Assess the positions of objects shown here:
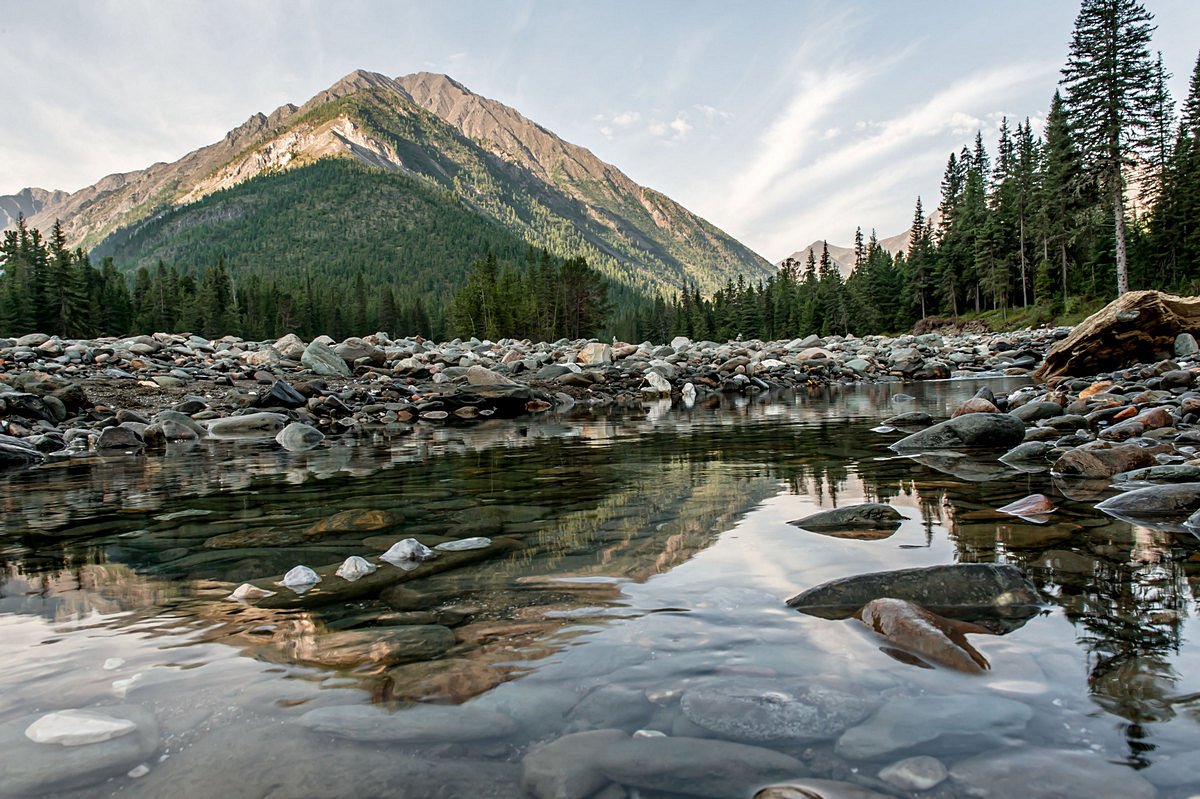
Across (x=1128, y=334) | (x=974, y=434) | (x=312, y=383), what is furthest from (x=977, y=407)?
(x=312, y=383)

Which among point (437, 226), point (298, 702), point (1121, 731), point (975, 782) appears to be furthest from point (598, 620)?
point (437, 226)

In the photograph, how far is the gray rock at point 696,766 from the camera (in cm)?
153

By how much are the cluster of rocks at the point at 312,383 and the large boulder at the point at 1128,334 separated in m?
8.03

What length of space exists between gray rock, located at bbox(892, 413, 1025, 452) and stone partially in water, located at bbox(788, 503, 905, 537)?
3.49 m

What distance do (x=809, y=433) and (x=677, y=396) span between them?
12.0 meters

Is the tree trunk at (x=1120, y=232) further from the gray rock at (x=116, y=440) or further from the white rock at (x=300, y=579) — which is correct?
the gray rock at (x=116, y=440)

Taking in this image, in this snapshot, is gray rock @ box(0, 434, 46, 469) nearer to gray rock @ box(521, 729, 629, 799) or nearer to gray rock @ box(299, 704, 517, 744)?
gray rock @ box(299, 704, 517, 744)

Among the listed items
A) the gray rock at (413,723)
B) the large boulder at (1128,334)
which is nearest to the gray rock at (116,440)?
the gray rock at (413,723)

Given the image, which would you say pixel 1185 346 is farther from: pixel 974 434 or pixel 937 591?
pixel 937 591

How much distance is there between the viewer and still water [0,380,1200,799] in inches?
66.2

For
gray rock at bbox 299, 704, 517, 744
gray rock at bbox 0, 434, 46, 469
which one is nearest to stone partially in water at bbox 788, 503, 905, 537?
gray rock at bbox 299, 704, 517, 744

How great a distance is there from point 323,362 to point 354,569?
17.2 metres

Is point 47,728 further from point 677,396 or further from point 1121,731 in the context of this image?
point 677,396

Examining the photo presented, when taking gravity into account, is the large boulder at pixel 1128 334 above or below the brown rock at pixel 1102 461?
above
